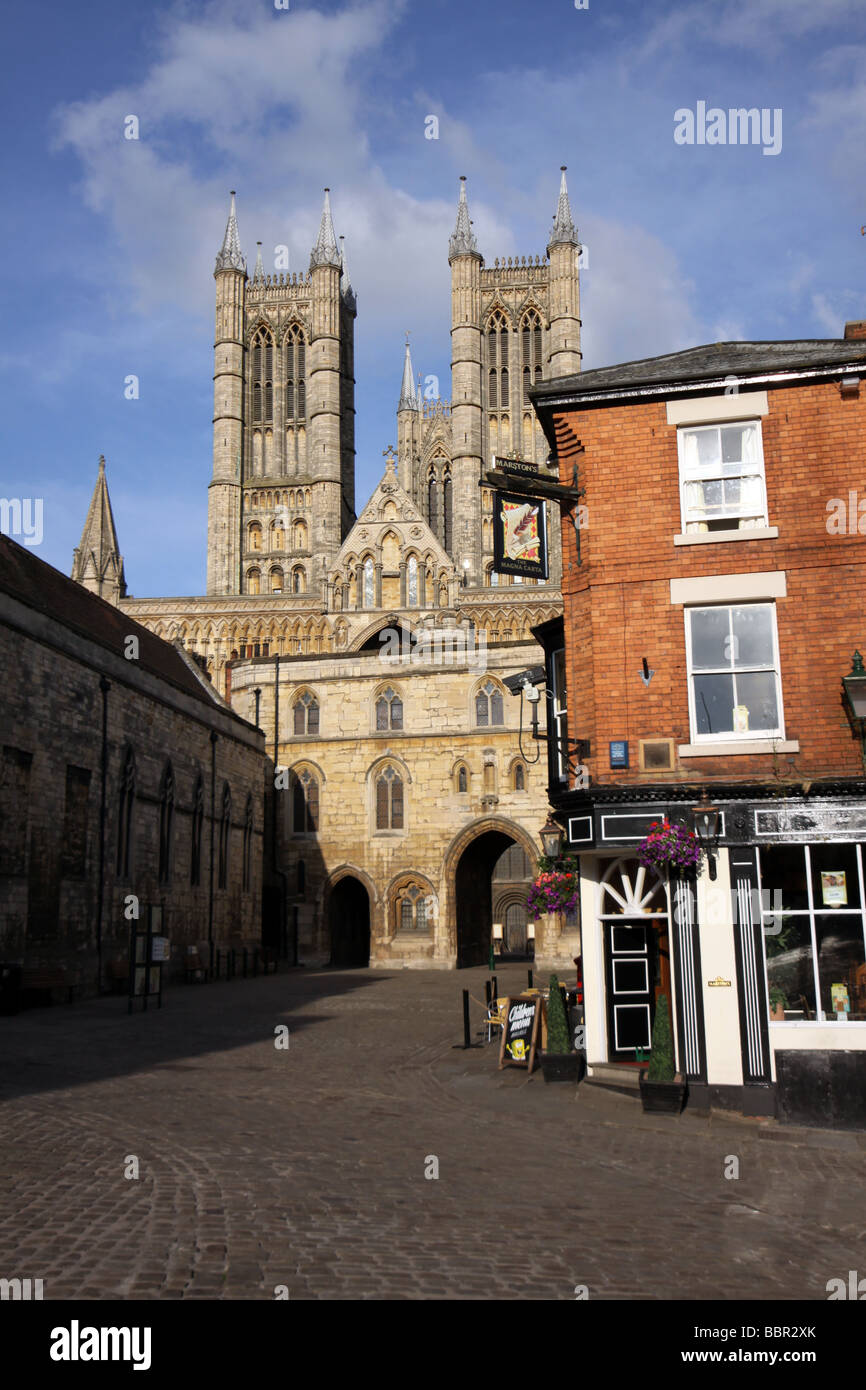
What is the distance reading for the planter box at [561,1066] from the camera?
43.0ft

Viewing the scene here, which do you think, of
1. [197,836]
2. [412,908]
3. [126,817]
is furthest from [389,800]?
[126,817]

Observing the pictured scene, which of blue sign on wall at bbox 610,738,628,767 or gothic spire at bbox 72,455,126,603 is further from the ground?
gothic spire at bbox 72,455,126,603

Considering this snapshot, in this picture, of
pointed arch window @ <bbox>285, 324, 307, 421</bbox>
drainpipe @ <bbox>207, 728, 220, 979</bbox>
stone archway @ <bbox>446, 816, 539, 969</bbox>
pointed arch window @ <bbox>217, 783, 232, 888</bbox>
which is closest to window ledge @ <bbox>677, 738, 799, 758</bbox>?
drainpipe @ <bbox>207, 728, 220, 979</bbox>

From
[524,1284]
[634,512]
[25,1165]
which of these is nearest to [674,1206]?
[524,1284]

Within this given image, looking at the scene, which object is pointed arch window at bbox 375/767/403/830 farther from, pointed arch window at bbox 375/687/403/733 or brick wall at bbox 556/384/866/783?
brick wall at bbox 556/384/866/783

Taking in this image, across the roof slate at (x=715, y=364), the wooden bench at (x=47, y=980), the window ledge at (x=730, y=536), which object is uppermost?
the roof slate at (x=715, y=364)

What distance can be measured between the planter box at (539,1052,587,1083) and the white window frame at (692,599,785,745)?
395 centimetres

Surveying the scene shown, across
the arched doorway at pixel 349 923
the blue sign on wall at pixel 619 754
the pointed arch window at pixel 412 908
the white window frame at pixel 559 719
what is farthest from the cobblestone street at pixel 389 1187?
the arched doorway at pixel 349 923

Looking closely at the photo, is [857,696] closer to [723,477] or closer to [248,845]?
[723,477]

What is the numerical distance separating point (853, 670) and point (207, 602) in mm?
66065

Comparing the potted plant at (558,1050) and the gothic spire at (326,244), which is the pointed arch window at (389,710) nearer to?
the potted plant at (558,1050)

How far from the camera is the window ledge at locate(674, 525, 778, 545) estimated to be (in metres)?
12.6

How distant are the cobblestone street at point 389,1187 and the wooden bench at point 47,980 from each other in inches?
306

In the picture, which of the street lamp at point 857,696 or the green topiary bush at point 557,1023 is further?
the green topiary bush at point 557,1023
